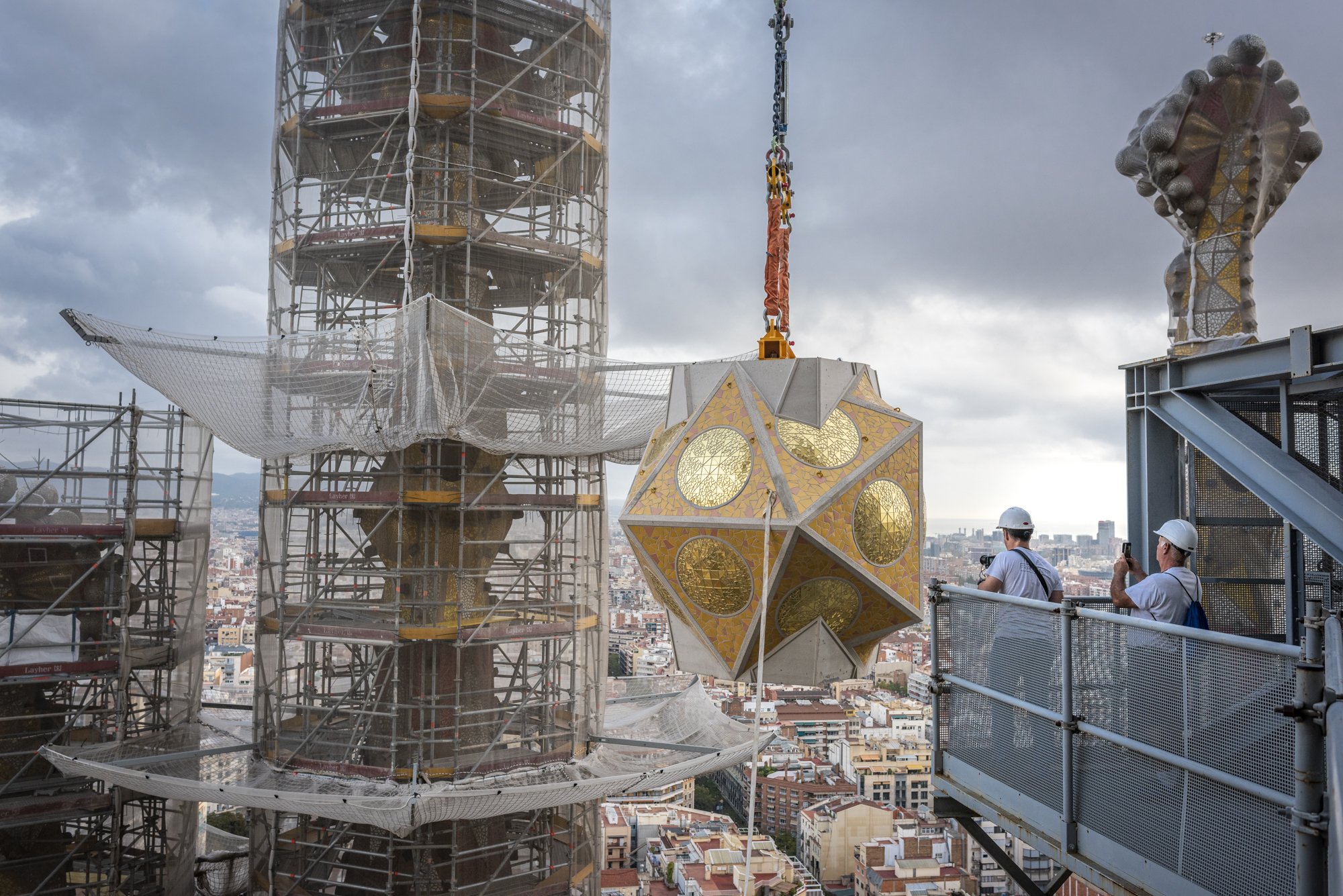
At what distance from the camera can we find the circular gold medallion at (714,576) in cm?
747

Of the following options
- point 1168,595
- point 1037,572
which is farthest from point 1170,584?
point 1037,572

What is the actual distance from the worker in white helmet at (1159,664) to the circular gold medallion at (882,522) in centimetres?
255

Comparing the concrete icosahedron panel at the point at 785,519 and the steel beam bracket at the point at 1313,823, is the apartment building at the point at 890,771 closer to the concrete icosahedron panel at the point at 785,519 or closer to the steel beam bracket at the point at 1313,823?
the concrete icosahedron panel at the point at 785,519

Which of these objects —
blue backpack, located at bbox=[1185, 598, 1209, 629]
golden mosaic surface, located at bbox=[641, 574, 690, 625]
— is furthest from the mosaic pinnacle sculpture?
golden mosaic surface, located at bbox=[641, 574, 690, 625]

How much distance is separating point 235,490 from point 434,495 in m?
35.6

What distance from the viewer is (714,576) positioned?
7.62 meters

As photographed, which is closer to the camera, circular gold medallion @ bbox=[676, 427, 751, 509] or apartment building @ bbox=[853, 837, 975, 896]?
circular gold medallion @ bbox=[676, 427, 751, 509]

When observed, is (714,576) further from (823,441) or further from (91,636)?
(91,636)

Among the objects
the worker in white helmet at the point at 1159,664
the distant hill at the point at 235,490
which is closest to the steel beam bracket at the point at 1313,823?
the worker in white helmet at the point at 1159,664

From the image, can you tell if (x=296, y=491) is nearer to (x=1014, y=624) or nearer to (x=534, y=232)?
(x=534, y=232)

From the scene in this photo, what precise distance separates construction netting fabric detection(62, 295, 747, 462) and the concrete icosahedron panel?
4465 millimetres

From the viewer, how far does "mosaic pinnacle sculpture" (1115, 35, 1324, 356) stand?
7.78 meters

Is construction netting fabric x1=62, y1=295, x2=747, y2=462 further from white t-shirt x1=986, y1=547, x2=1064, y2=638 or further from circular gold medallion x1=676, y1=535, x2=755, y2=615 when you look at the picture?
white t-shirt x1=986, y1=547, x2=1064, y2=638

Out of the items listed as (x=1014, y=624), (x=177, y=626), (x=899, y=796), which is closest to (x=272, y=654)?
(x=177, y=626)
